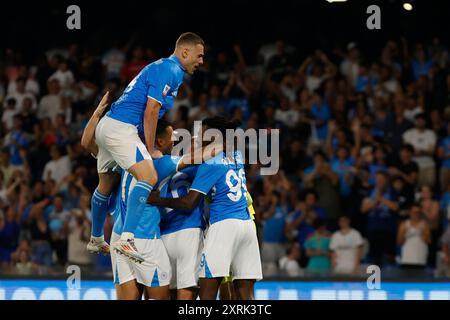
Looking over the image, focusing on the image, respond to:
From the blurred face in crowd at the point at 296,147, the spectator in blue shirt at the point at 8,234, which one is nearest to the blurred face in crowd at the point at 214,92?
the blurred face in crowd at the point at 296,147

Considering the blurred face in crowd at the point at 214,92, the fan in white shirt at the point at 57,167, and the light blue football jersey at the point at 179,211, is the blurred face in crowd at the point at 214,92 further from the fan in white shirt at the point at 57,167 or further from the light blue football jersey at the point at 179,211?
the light blue football jersey at the point at 179,211

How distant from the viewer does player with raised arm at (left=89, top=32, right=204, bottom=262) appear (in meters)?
8.78

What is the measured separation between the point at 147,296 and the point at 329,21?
35.4 feet

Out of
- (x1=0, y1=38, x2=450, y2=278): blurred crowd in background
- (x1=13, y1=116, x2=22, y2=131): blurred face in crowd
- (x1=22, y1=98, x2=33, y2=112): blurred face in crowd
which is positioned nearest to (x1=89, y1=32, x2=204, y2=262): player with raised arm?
(x1=0, y1=38, x2=450, y2=278): blurred crowd in background

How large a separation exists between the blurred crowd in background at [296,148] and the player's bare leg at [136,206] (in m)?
5.13

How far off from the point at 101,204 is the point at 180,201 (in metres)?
1.18

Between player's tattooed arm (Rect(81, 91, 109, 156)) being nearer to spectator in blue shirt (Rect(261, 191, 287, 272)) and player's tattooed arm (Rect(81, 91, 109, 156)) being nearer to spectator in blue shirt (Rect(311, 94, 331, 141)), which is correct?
spectator in blue shirt (Rect(261, 191, 287, 272))

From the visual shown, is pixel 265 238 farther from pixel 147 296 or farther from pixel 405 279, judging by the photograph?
pixel 147 296

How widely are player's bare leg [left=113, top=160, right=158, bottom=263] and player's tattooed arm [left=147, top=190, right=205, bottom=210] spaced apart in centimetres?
14

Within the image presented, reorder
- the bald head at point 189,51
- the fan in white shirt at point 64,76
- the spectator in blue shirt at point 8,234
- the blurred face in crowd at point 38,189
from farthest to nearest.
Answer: the fan in white shirt at point 64,76
the blurred face in crowd at point 38,189
the spectator in blue shirt at point 8,234
the bald head at point 189,51

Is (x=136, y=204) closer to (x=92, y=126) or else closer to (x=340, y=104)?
(x=92, y=126)

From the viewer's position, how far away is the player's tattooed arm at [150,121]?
897cm

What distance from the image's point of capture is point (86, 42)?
1938cm
